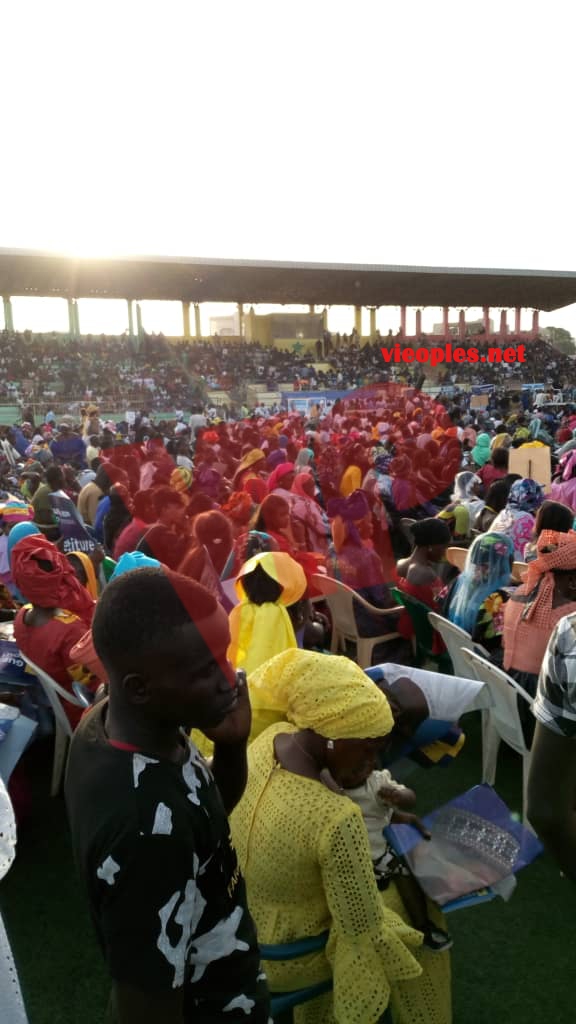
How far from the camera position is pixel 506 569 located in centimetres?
426

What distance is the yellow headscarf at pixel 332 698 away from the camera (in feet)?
6.12

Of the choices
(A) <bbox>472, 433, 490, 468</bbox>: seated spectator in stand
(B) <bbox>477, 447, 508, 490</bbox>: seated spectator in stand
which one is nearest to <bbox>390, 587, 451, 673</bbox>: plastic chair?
(B) <bbox>477, 447, 508, 490</bbox>: seated spectator in stand

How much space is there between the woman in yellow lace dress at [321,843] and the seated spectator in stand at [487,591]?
2356mm

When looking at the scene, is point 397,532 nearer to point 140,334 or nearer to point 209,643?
point 209,643

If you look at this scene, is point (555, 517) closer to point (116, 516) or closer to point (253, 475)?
point (116, 516)

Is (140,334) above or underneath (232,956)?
above

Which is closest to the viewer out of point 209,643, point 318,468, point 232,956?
point 209,643

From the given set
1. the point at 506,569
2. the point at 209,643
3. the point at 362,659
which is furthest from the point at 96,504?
the point at 209,643

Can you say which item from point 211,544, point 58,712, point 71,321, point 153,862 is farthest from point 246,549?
point 71,321

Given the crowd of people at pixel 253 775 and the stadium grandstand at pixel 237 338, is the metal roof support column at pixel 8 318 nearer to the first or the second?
the stadium grandstand at pixel 237 338

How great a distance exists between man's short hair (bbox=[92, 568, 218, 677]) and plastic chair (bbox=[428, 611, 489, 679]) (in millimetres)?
2844

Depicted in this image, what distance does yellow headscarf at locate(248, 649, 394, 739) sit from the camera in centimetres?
187

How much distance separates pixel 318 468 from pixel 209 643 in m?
9.32

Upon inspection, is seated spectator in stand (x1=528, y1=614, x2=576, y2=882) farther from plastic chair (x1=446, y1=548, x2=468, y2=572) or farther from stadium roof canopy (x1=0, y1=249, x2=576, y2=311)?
stadium roof canopy (x1=0, y1=249, x2=576, y2=311)
